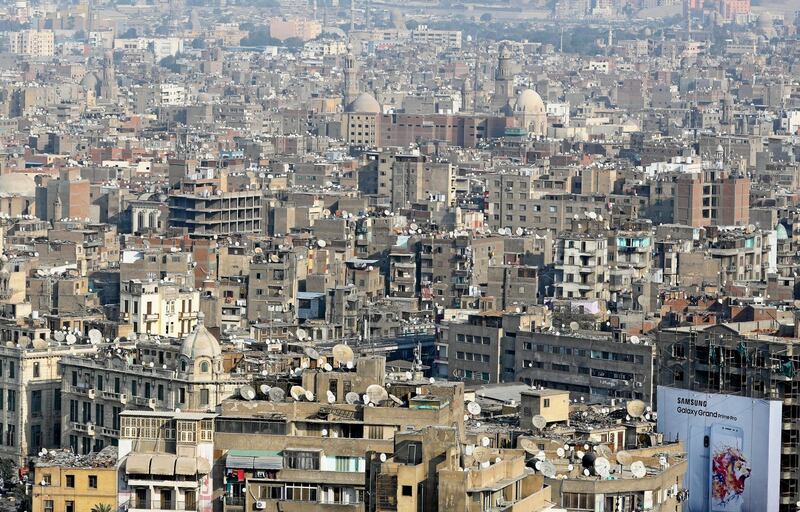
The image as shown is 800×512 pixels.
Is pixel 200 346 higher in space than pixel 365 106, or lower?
lower

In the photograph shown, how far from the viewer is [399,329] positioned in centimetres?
6397

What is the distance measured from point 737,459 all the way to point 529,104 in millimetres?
121465

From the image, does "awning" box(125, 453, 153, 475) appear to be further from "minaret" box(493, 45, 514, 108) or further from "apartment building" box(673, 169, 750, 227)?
"minaret" box(493, 45, 514, 108)

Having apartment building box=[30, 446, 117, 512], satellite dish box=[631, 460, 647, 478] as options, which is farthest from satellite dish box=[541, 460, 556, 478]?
apartment building box=[30, 446, 117, 512]

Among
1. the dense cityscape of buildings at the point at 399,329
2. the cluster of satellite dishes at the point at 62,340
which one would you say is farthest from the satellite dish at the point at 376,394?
the cluster of satellite dishes at the point at 62,340

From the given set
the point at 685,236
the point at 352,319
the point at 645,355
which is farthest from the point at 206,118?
the point at 645,355

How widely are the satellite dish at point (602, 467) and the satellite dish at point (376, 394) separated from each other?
2875 mm

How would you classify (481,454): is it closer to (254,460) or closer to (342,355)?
(254,460)

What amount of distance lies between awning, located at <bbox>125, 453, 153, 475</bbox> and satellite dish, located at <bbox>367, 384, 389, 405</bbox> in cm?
336

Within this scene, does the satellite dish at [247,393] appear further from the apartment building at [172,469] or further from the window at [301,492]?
the window at [301,492]

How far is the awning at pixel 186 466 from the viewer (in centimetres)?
3581

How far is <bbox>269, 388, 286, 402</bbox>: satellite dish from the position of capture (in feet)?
126

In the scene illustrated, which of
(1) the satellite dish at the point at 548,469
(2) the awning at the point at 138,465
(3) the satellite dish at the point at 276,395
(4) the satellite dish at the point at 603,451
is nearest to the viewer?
(2) the awning at the point at 138,465

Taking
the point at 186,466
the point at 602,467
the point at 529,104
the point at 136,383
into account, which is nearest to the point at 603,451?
the point at 602,467
